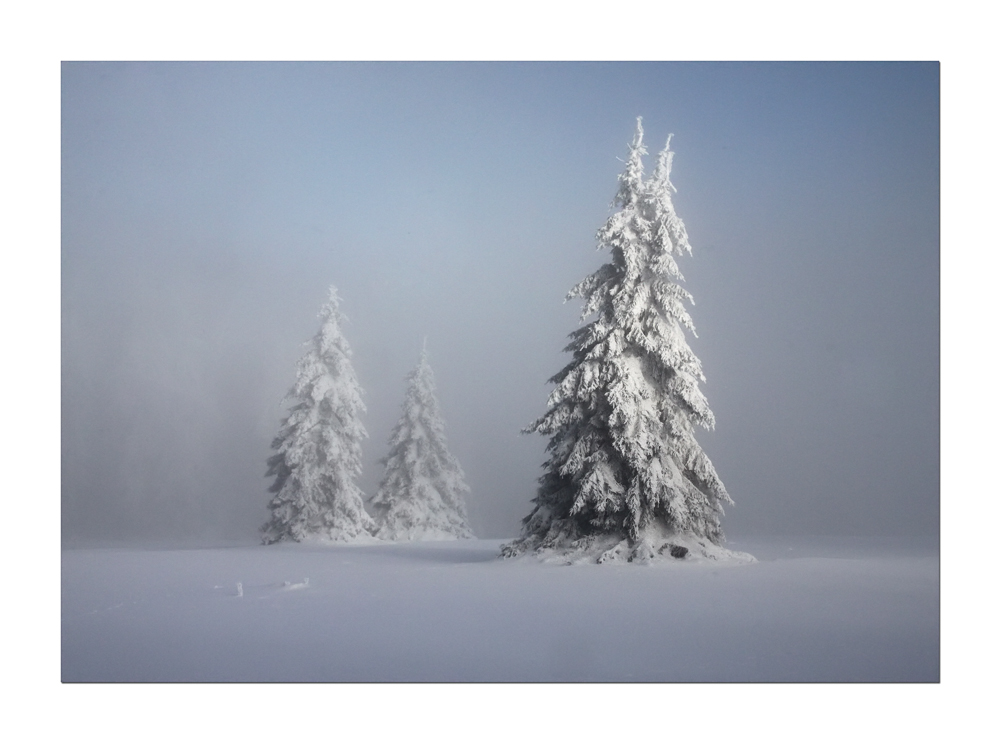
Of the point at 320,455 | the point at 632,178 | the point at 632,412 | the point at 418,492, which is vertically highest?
the point at 632,178

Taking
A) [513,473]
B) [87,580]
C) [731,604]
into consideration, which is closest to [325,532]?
[513,473]

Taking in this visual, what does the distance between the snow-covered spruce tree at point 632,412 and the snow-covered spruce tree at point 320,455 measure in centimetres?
1211

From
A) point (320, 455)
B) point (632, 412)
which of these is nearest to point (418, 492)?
point (320, 455)

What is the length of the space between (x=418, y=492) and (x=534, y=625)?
20656mm

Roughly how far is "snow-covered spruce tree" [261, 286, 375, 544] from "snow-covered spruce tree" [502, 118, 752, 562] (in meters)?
12.1

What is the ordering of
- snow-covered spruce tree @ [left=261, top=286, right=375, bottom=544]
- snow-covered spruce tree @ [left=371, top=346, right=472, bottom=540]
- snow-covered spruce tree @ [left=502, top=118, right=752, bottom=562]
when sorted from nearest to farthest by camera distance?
snow-covered spruce tree @ [left=502, top=118, right=752, bottom=562]
snow-covered spruce tree @ [left=261, top=286, right=375, bottom=544]
snow-covered spruce tree @ [left=371, top=346, right=472, bottom=540]

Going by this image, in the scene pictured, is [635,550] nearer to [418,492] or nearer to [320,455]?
[320,455]

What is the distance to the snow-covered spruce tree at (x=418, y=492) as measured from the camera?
3152 cm

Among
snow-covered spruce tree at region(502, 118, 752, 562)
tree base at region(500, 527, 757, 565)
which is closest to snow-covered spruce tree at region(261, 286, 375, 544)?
snow-covered spruce tree at region(502, 118, 752, 562)

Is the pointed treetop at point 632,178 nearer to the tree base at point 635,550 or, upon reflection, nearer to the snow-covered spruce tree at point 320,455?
the tree base at point 635,550

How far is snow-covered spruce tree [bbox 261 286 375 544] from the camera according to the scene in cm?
2773

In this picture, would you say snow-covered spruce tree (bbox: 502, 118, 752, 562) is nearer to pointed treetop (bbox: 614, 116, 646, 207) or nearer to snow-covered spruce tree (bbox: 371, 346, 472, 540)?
pointed treetop (bbox: 614, 116, 646, 207)

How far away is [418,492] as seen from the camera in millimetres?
32281

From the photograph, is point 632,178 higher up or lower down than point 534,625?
higher up
